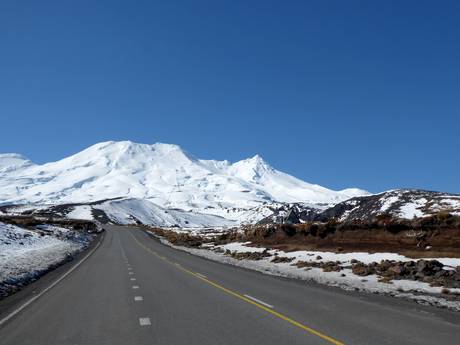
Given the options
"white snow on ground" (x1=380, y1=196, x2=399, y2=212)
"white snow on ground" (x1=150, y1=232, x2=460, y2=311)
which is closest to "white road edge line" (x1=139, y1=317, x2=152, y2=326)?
"white snow on ground" (x1=150, y1=232, x2=460, y2=311)

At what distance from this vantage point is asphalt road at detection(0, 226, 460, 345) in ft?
32.5

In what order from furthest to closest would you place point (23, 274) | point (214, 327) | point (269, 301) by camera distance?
point (23, 274)
point (269, 301)
point (214, 327)

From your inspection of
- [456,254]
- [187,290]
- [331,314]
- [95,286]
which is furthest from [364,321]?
[456,254]

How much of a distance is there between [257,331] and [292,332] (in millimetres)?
730

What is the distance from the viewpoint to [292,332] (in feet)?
33.8

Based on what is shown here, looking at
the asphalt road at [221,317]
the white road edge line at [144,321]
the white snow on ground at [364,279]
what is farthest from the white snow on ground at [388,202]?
the white road edge line at [144,321]

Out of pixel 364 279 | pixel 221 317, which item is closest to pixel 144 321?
pixel 221 317

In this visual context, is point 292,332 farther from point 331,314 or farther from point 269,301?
point 269,301

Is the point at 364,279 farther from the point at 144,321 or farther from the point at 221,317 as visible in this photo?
the point at 144,321

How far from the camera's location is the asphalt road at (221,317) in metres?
9.91

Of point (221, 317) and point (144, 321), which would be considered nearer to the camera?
point (144, 321)

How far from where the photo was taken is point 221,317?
1225cm

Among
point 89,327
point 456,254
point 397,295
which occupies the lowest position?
point 89,327

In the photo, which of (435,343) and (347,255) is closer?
(435,343)
